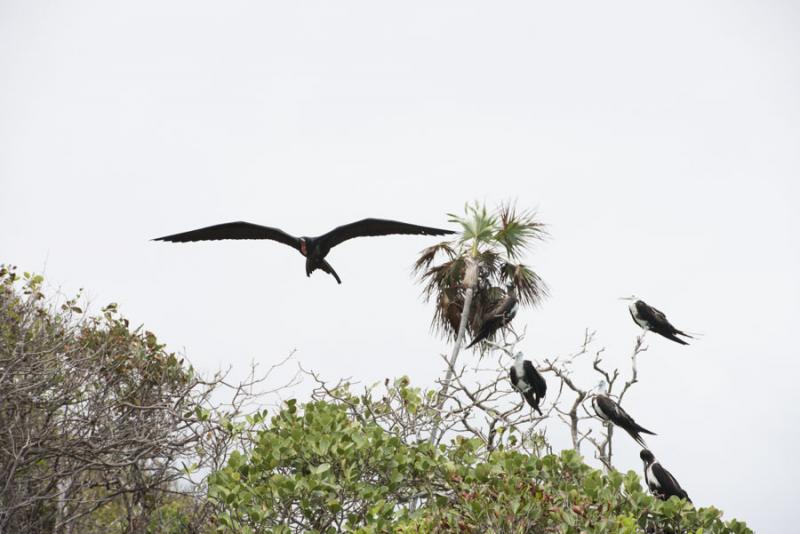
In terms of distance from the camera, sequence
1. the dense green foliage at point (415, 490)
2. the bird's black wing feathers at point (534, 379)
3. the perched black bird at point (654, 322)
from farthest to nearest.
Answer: the perched black bird at point (654, 322) < the bird's black wing feathers at point (534, 379) < the dense green foliage at point (415, 490)

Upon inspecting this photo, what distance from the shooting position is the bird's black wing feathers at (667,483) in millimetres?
7475

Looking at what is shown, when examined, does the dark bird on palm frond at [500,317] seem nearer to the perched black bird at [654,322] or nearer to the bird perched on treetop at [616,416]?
the perched black bird at [654,322]

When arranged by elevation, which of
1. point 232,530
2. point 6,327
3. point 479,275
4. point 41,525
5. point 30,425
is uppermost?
point 479,275

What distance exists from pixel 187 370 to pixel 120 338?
3.02 ft

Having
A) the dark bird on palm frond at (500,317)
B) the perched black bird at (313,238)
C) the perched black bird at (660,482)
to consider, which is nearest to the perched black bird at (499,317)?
the dark bird on palm frond at (500,317)

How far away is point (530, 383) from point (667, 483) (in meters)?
2.14

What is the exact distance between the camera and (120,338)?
10.2 meters

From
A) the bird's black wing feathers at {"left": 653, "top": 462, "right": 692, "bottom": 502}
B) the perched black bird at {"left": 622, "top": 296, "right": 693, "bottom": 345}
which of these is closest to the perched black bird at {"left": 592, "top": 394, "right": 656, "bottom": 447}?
the bird's black wing feathers at {"left": 653, "top": 462, "right": 692, "bottom": 502}

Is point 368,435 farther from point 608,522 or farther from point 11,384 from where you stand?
point 11,384

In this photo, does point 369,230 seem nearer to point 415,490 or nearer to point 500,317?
point 500,317

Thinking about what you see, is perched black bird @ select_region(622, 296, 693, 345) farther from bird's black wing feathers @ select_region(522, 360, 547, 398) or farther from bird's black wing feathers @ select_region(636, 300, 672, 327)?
bird's black wing feathers @ select_region(522, 360, 547, 398)

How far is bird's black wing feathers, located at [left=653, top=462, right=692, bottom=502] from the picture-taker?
747 centimetres

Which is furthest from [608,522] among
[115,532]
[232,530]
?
[115,532]

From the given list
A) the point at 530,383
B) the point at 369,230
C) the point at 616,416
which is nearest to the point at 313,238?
the point at 369,230
